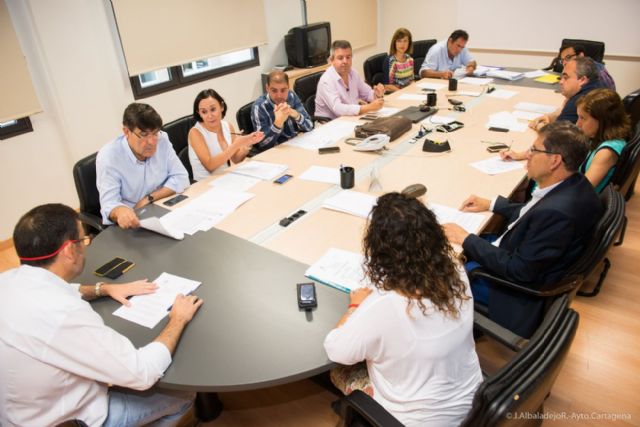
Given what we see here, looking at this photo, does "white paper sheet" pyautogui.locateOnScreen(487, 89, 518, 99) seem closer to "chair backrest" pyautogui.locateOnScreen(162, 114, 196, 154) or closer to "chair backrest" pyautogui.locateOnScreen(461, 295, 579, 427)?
"chair backrest" pyautogui.locateOnScreen(162, 114, 196, 154)

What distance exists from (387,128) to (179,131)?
1462 mm

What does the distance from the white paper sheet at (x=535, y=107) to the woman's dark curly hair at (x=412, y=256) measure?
284cm

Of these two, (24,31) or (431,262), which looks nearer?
(431,262)

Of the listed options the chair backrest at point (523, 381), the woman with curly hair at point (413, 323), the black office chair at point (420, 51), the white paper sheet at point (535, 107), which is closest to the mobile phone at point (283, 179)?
the woman with curly hair at point (413, 323)

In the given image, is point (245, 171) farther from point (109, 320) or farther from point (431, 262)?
point (431, 262)

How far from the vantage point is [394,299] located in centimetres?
110

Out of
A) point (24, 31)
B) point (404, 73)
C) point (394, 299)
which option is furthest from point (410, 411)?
point (404, 73)

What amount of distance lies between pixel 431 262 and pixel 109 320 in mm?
1100

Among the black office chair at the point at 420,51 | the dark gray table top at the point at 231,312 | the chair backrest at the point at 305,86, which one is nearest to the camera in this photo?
the dark gray table top at the point at 231,312

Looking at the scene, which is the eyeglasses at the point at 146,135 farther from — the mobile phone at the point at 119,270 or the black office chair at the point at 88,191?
the mobile phone at the point at 119,270

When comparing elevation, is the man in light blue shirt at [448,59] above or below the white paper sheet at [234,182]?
above

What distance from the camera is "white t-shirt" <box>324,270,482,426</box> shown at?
109 centimetres

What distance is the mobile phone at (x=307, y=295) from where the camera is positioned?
1.43m

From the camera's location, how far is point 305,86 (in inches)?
154
